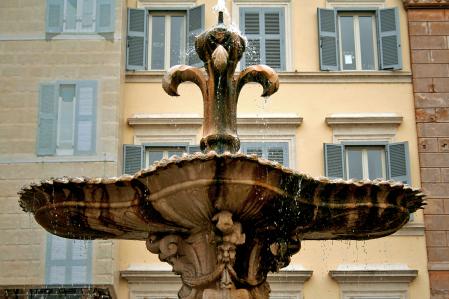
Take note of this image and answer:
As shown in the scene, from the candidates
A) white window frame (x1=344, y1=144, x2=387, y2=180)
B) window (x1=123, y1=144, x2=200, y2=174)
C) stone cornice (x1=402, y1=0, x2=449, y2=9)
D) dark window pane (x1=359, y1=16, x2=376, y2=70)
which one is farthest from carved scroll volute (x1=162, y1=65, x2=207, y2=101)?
stone cornice (x1=402, y1=0, x2=449, y2=9)

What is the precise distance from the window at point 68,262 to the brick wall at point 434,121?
21.9 feet

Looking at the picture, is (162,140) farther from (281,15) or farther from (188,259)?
(188,259)

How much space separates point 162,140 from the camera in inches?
836

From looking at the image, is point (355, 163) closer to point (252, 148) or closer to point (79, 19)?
point (252, 148)

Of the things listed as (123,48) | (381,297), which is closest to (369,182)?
(381,297)

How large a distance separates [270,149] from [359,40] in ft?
10.4

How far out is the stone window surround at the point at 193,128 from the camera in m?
21.2

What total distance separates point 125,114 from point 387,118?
5370mm

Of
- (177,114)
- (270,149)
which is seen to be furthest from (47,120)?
(270,149)

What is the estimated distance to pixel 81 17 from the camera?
846 inches

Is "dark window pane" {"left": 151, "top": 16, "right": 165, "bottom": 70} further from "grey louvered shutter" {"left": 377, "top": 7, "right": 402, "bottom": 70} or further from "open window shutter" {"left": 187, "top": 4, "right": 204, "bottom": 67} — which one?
"grey louvered shutter" {"left": 377, "top": 7, "right": 402, "bottom": 70}

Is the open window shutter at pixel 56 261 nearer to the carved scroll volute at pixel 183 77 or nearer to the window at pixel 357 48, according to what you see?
the window at pixel 357 48

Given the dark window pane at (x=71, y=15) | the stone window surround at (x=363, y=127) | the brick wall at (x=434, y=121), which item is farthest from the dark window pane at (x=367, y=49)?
the dark window pane at (x=71, y=15)

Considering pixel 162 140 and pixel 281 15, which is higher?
pixel 281 15
